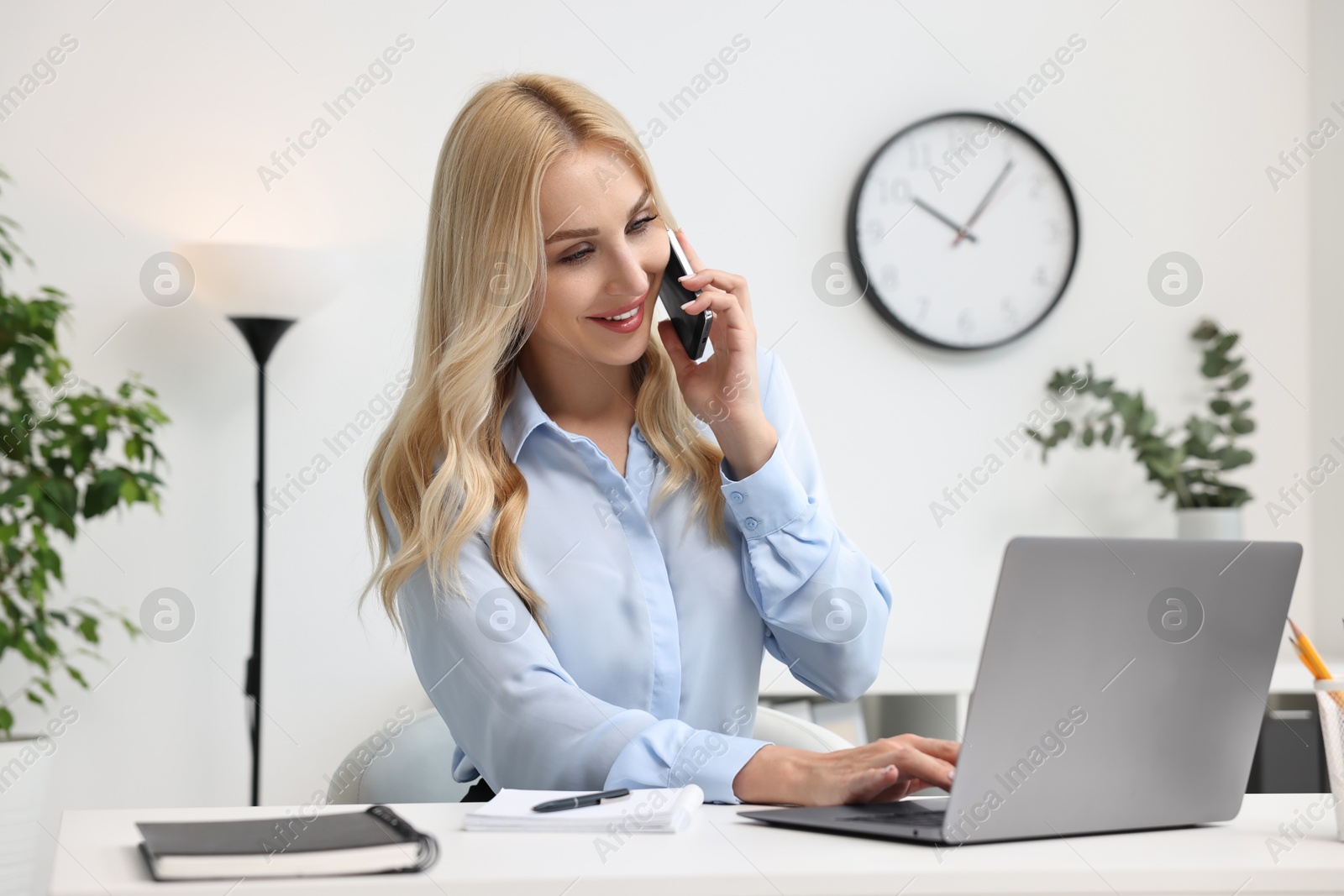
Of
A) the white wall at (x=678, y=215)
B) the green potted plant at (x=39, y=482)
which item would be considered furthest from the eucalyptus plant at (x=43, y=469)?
the white wall at (x=678, y=215)

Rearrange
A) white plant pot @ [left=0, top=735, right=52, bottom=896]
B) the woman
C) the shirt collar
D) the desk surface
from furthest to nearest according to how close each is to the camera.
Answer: white plant pot @ [left=0, top=735, right=52, bottom=896]
the shirt collar
the woman
the desk surface

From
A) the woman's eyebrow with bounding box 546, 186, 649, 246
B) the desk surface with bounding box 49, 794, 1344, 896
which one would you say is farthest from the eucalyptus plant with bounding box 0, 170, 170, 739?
the desk surface with bounding box 49, 794, 1344, 896

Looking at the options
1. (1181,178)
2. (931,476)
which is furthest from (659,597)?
(1181,178)

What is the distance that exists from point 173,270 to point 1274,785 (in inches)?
110

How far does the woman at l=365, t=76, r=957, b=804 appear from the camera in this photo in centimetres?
142

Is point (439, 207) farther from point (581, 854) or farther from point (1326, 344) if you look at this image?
point (1326, 344)

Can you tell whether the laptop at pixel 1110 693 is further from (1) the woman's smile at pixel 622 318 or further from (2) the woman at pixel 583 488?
(1) the woman's smile at pixel 622 318

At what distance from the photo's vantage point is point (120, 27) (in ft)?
9.25

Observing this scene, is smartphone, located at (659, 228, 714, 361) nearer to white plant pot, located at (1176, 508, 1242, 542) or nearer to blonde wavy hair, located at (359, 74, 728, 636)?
blonde wavy hair, located at (359, 74, 728, 636)

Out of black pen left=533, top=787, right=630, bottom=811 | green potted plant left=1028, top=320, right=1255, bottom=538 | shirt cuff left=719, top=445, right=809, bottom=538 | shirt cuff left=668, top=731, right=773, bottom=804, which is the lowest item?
black pen left=533, top=787, right=630, bottom=811

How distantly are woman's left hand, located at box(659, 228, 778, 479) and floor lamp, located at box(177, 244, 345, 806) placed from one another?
4.81 feet

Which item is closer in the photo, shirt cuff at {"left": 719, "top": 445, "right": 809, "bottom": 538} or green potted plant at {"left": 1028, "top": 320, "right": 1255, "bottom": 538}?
shirt cuff at {"left": 719, "top": 445, "right": 809, "bottom": 538}

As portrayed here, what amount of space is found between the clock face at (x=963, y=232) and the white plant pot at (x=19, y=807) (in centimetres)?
220

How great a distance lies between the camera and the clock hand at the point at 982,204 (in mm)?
3127
